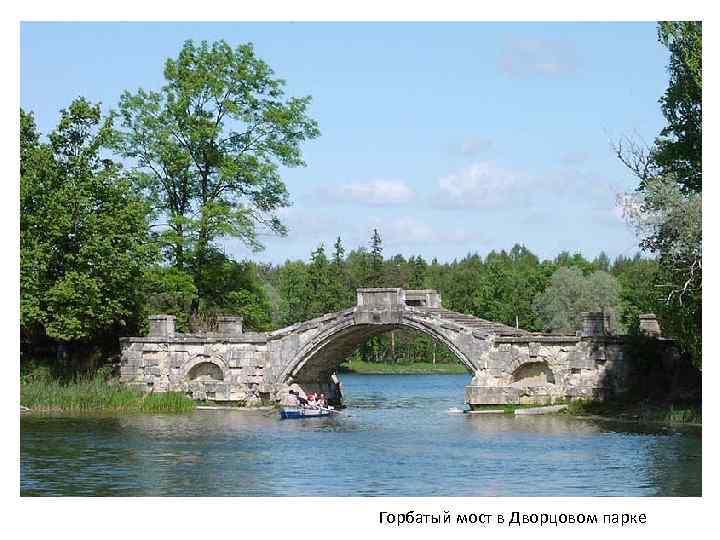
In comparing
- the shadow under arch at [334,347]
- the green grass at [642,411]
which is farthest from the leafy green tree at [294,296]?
the green grass at [642,411]

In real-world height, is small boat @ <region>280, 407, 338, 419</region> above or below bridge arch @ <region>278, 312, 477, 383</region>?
below

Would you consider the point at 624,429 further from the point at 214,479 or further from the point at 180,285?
the point at 180,285

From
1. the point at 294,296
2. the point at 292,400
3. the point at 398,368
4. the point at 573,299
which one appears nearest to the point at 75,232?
the point at 292,400

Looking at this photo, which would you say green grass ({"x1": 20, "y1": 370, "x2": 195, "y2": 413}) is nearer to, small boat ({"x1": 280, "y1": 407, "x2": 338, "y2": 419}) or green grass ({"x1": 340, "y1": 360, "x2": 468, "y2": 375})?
small boat ({"x1": 280, "y1": 407, "x2": 338, "y2": 419})

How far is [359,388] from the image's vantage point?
64062 millimetres

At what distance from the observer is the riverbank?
35.1 metres

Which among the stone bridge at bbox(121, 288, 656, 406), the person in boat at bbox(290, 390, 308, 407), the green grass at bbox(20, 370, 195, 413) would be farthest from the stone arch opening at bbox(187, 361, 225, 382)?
the person in boat at bbox(290, 390, 308, 407)

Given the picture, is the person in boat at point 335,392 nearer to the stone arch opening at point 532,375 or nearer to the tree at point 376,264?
the stone arch opening at point 532,375

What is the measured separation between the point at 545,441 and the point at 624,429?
9.92ft

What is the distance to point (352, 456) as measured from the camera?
30781mm

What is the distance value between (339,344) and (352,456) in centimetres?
1261

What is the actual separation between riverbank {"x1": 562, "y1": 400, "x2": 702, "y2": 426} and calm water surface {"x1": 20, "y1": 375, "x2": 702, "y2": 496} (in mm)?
987

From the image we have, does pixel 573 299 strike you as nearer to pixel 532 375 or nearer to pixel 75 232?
pixel 532 375

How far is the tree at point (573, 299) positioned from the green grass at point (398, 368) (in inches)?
315
